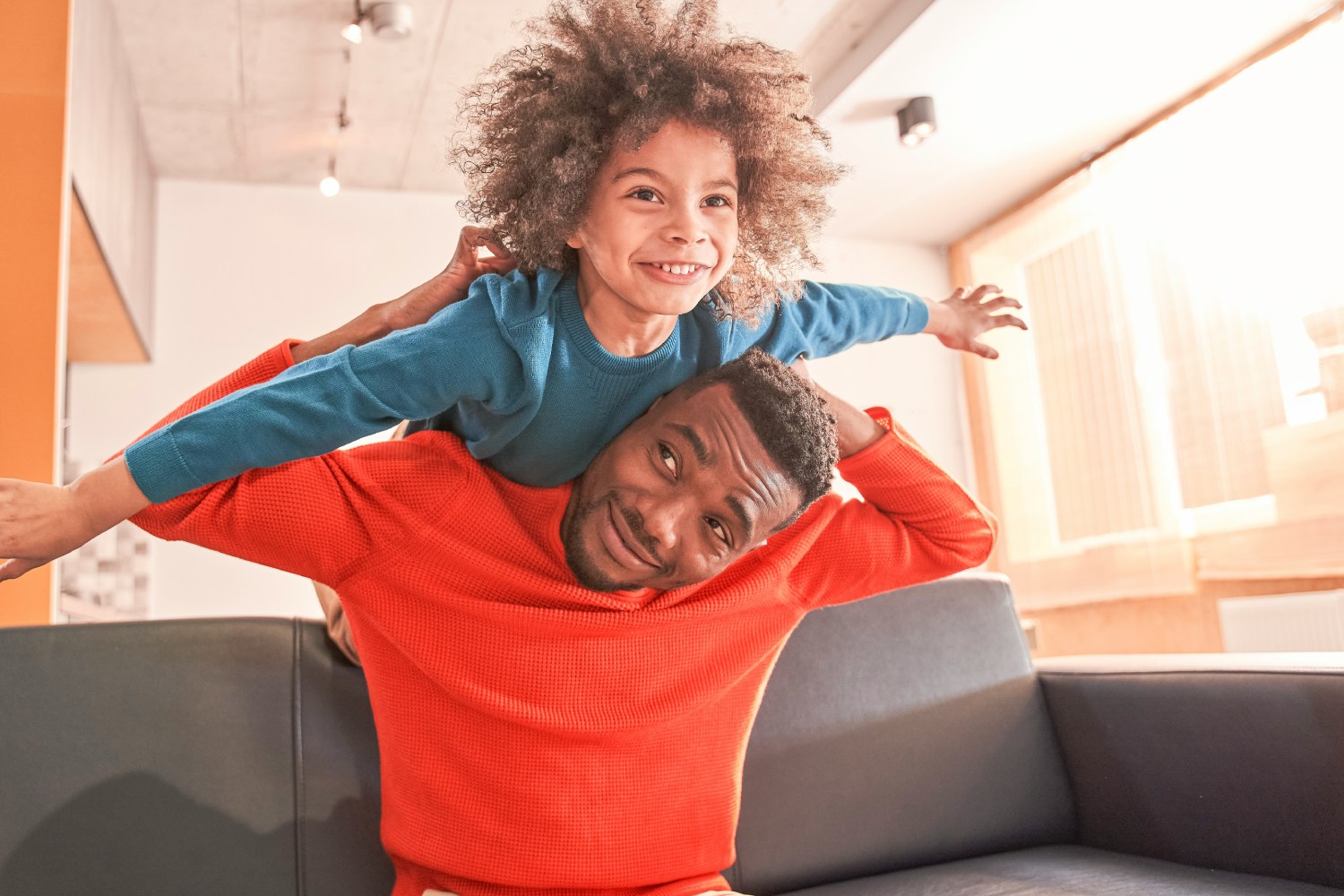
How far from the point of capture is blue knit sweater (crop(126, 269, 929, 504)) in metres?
1.19

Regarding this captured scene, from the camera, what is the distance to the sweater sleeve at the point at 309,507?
1258 millimetres

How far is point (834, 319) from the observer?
1.69 metres

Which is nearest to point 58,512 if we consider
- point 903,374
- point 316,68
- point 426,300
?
point 426,300

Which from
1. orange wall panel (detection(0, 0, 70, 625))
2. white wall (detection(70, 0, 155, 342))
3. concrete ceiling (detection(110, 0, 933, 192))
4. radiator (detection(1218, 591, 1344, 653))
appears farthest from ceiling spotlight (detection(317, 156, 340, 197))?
radiator (detection(1218, 591, 1344, 653))

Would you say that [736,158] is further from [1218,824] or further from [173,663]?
[1218,824]

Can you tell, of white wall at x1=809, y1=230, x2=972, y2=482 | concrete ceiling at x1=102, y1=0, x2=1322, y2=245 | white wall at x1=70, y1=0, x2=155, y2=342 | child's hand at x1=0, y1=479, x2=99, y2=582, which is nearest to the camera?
child's hand at x1=0, y1=479, x2=99, y2=582

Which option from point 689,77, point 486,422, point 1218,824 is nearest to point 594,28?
point 689,77

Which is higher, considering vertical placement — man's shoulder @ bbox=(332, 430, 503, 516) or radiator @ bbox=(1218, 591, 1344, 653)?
man's shoulder @ bbox=(332, 430, 503, 516)

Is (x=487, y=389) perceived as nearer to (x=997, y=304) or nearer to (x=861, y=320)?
(x=861, y=320)

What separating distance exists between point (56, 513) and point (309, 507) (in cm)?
27

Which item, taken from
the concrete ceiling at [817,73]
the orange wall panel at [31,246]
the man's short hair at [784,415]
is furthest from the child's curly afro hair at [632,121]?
the concrete ceiling at [817,73]

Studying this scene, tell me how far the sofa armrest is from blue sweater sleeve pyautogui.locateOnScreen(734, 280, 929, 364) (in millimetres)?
694

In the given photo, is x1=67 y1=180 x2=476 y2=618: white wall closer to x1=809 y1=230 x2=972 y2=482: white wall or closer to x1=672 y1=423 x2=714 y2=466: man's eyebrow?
x1=809 y1=230 x2=972 y2=482: white wall

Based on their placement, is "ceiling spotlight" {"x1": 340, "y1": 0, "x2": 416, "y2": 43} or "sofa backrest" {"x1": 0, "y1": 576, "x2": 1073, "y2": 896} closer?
"sofa backrest" {"x1": 0, "y1": 576, "x2": 1073, "y2": 896}
